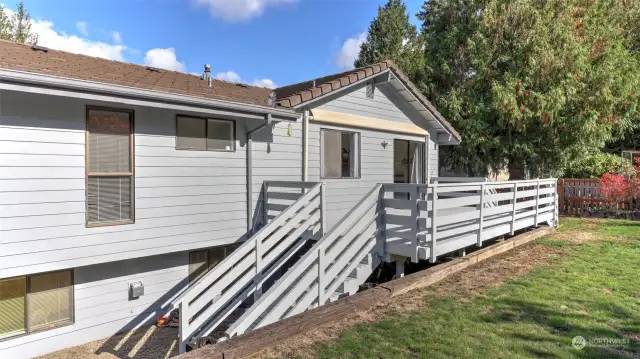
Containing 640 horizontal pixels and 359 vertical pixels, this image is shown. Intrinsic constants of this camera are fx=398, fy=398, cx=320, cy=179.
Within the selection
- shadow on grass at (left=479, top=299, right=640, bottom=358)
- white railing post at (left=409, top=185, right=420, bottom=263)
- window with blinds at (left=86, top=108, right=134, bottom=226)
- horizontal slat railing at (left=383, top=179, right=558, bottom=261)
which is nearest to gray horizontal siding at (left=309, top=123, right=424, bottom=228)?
horizontal slat railing at (left=383, top=179, right=558, bottom=261)

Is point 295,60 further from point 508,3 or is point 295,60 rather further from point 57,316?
point 57,316

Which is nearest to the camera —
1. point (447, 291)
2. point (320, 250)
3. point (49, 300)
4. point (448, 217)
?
point (49, 300)

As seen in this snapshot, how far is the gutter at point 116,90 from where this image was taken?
4.31 metres

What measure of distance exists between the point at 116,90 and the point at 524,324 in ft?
18.5

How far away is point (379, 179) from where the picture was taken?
31.3ft

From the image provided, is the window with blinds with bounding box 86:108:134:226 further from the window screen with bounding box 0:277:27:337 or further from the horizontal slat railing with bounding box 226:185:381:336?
the horizontal slat railing with bounding box 226:185:381:336

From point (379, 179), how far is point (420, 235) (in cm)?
330

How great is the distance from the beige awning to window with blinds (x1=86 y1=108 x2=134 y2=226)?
3.67m

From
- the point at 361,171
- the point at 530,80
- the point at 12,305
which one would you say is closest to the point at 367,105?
the point at 361,171

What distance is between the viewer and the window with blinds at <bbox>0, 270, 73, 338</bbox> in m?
5.15

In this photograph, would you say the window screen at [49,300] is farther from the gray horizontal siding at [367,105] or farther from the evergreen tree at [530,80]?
the evergreen tree at [530,80]

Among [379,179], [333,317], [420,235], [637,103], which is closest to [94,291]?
[333,317]

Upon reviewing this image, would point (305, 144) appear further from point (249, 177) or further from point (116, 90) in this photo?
point (116, 90)

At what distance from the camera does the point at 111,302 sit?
5.93 meters
